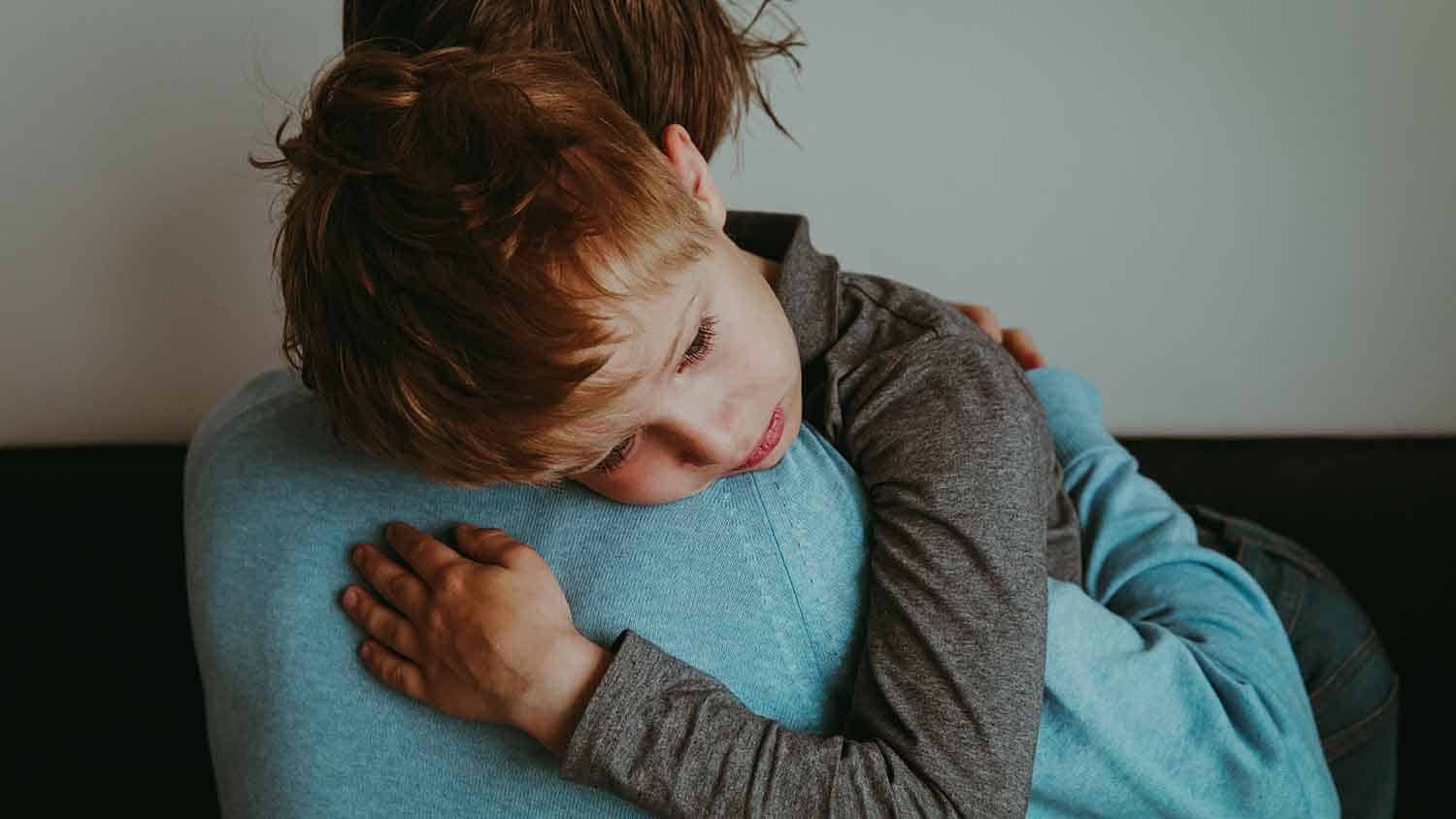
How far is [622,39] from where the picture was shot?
2.63 ft

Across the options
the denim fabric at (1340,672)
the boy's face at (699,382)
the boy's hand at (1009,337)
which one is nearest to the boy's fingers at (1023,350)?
the boy's hand at (1009,337)

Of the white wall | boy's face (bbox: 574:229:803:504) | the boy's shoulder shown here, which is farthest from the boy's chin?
the white wall

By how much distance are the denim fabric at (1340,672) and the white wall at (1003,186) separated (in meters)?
0.32

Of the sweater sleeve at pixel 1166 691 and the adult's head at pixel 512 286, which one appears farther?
the sweater sleeve at pixel 1166 691

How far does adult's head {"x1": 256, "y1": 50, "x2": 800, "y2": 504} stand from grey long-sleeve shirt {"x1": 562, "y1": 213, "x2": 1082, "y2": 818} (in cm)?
10

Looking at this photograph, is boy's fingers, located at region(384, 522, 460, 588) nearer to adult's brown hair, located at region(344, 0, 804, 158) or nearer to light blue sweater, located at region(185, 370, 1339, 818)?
light blue sweater, located at region(185, 370, 1339, 818)

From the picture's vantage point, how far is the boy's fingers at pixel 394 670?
28.6 inches

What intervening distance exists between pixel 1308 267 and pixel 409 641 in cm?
110

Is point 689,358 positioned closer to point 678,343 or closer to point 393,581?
point 678,343

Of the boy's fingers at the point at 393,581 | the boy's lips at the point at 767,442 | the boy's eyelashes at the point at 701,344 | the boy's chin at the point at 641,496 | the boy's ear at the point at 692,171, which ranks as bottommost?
the boy's fingers at the point at 393,581

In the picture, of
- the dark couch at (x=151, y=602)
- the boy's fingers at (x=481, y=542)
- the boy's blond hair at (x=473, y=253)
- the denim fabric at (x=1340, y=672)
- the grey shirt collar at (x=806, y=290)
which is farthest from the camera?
the dark couch at (x=151, y=602)

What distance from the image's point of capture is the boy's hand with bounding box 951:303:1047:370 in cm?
111

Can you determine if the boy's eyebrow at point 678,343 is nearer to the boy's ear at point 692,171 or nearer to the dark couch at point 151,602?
the boy's ear at point 692,171

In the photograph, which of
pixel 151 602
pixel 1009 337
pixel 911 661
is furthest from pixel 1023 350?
pixel 151 602
